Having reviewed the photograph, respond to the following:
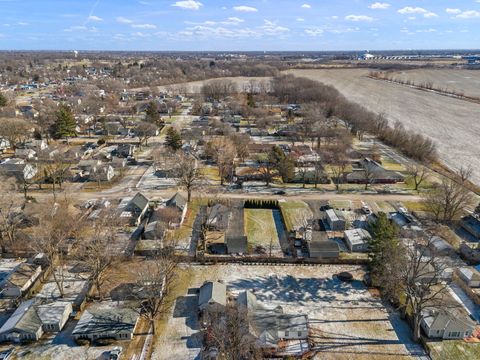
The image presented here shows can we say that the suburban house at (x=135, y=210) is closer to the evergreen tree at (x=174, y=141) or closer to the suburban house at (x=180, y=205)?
the suburban house at (x=180, y=205)

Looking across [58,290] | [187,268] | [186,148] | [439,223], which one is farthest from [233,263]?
[186,148]

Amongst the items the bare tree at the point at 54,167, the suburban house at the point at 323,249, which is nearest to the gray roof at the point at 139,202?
the bare tree at the point at 54,167

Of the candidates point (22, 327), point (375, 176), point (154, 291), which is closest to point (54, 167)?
point (22, 327)

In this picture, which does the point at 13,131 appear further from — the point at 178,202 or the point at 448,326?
the point at 448,326

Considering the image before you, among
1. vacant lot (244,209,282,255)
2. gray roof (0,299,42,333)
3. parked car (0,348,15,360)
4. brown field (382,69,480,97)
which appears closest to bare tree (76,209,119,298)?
gray roof (0,299,42,333)

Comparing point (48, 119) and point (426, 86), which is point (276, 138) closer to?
point (48, 119)
